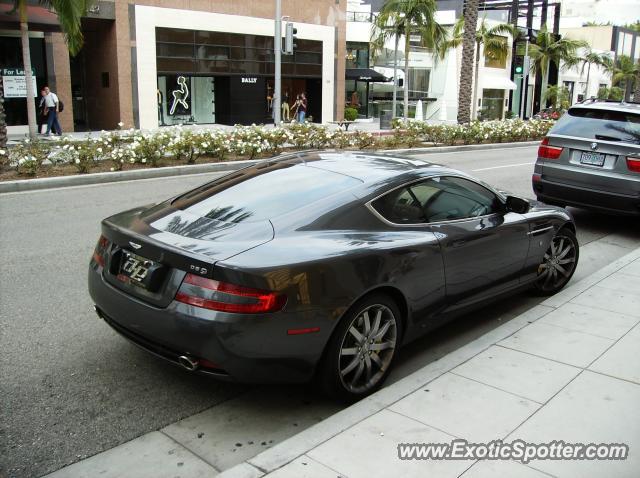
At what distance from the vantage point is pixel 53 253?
734cm

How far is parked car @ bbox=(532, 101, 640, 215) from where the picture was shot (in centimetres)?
871

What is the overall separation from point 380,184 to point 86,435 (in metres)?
2.43

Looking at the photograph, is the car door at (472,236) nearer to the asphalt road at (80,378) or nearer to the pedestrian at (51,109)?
the asphalt road at (80,378)

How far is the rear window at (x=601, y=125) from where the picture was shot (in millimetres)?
8761

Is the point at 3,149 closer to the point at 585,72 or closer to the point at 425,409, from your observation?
the point at 425,409

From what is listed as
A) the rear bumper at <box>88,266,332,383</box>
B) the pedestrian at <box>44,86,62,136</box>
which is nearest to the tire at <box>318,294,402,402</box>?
the rear bumper at <box>88,266,332,383</box>

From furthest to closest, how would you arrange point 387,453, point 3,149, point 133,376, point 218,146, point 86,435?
point 218,146, point 3,149, point 133,376, point 86,435, point 387,453

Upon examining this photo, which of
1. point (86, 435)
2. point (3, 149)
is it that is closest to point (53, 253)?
point (86, 435)

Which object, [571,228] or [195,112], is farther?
[195,112]

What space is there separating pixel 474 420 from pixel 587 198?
6292mm

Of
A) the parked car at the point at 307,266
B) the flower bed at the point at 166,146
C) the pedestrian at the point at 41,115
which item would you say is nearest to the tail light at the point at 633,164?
the parked car at the point at 307,266

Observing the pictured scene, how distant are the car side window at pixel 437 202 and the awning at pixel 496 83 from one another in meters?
47.8

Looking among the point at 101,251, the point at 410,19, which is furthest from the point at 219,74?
the point at 101,251

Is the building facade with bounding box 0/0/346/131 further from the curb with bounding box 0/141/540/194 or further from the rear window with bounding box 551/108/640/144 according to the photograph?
the rear window with bounding box 551/108/640/144
